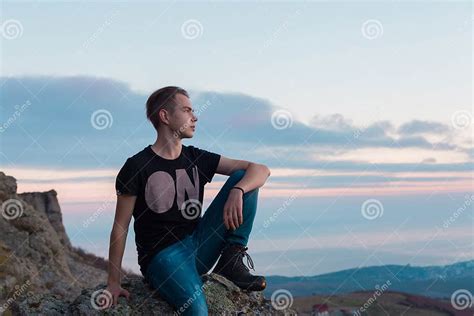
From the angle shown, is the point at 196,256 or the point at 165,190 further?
the point at 196,256

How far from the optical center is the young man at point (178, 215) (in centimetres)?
698

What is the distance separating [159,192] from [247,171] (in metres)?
1.01

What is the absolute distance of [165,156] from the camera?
725 centimetres

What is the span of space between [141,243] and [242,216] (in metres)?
1.21

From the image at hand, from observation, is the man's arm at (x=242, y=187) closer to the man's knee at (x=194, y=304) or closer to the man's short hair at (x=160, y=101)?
the man's knee at (x=194, y=304)

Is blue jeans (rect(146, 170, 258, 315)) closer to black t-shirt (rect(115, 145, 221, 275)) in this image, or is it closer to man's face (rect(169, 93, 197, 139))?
black t-shirt (rect(115, 145, 221, 275))

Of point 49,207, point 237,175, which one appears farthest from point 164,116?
point 49,207

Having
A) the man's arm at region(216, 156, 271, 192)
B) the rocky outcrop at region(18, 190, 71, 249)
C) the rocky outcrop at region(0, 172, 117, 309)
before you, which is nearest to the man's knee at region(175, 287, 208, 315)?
the man's arm at region(216, 156, 271, 192)

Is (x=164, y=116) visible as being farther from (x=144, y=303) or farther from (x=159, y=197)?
(x=144, y=303)

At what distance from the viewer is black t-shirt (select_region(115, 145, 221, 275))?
23.1 ft

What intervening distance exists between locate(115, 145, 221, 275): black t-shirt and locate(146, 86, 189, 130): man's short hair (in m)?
0.35

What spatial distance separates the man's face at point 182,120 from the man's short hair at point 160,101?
58 mm

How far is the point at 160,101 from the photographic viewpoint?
726 centimetres

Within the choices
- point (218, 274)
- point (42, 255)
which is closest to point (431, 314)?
point (42, 255)
